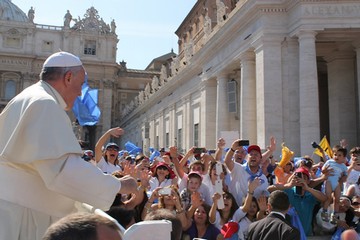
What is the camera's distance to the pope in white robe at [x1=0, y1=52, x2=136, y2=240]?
2.16 m

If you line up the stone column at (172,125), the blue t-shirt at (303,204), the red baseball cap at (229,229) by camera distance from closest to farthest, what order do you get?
the red baseball cap at (229,229) → the blue t-shirt at (303,204) → the stone column at (172,125)

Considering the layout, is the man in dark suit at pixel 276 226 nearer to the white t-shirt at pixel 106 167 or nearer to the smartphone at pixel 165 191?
the smartphone at pixel 165 191

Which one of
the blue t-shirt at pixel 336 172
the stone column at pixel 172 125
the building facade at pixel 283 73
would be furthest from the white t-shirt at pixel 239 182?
the stone column at pixel 172 125

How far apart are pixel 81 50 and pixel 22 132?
67723 millimetres

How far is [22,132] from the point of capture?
2252 mm

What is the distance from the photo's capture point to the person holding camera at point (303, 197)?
6793mm

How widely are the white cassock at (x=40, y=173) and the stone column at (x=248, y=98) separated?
17151 mm

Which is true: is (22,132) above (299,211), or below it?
above

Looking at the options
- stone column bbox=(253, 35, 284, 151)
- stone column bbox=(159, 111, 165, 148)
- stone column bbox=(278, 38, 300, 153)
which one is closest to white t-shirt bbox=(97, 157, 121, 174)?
stone column bbox=(253, 35, 284, 151)

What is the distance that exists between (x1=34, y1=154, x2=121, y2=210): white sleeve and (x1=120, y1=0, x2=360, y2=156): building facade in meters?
11.7

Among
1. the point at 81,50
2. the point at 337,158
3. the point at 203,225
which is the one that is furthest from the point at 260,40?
the point at 81,50

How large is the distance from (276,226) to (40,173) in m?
3.35

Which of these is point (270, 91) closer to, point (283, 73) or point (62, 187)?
point (283, 73)

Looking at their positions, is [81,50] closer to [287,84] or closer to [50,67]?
[287,84]
